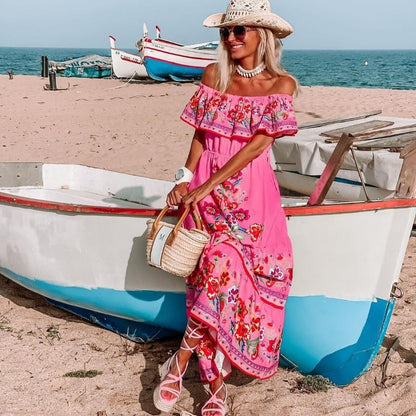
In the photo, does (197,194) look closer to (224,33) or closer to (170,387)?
(224,33)

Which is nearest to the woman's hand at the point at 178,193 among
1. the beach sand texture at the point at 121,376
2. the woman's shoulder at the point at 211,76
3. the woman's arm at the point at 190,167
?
the woman's arm at the point at 190,167

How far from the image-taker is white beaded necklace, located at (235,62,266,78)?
279 cm

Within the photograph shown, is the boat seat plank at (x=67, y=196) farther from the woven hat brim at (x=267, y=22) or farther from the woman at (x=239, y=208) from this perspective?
the woven hat brim at (x=267, y=22)

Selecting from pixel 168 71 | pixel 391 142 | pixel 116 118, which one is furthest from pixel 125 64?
pixel 391 142

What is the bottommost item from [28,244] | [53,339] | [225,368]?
[53,339]

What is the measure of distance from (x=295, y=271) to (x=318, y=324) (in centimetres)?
31

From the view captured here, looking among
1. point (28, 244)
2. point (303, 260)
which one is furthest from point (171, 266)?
point (28, 244)

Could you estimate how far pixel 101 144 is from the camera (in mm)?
9789

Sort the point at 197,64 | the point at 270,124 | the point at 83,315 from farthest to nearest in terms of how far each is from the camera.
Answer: the point at 197,64 < the point at 83,315 < the point at 270,124

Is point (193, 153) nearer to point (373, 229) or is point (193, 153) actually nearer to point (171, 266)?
point (171, 266)

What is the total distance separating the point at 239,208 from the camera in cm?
277

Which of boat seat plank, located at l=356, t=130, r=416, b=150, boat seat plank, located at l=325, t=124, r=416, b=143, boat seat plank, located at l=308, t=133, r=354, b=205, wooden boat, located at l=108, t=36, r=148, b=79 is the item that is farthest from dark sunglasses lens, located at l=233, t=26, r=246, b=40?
wooden boat, located at l=108, t=36, r=148, b=79

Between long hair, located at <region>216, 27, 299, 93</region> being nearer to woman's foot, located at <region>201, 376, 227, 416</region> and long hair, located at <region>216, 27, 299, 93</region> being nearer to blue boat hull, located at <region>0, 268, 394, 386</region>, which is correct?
blue boat hull, located at <region>0, 268, 394, 386</region>

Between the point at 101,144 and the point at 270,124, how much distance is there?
7.41 metres
